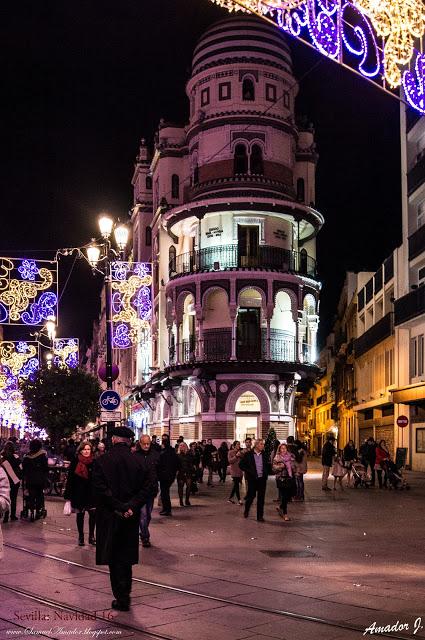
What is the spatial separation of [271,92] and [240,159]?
4144 mm

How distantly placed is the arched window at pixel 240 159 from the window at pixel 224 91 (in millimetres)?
2700

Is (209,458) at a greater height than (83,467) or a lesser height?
lesser

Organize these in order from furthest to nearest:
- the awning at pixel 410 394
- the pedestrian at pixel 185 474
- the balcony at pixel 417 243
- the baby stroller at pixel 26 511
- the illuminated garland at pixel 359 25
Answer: the balcony at pixel 417 243 → the awning at pixel 410 394 → the pedestrian at pixel 185 474 → the baby stroller at pixel 26 511 → the illuminated garland at pixel 359 25

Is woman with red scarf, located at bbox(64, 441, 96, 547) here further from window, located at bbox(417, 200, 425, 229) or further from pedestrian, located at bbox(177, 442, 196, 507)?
window, located at bbox(417, 200, 425, 229)

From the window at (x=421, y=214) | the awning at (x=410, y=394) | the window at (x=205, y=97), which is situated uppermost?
the window at (x=205, y=97)

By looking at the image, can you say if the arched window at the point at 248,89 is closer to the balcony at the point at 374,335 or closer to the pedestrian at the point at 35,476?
the balcony at the point at 374,335

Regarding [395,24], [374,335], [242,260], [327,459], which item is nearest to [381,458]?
[327,459]

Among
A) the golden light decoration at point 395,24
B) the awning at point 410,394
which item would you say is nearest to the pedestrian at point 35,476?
the golden light decoration at point 395,24

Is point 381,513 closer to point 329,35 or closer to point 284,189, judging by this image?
point 329,35

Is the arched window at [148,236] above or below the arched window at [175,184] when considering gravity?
below

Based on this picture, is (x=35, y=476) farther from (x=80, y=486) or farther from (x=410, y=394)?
(x=410, y=394)

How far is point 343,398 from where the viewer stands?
68875 millimetres

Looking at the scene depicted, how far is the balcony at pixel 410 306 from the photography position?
1492 inches

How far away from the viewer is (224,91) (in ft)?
153
